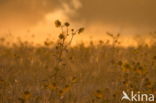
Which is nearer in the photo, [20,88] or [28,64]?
[20,88]

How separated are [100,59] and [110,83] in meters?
2.34

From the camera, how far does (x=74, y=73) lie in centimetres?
858

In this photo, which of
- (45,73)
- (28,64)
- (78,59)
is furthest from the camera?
(78,59)

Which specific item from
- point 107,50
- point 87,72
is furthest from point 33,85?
point 107,50

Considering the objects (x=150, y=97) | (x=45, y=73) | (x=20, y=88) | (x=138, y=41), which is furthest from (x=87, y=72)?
(x=138, y=41)

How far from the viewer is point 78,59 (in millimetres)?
10117

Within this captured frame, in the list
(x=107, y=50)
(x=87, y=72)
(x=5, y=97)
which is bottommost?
(x=5, y=97)

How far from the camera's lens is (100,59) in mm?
10094

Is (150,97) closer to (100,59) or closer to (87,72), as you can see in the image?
(87,72)

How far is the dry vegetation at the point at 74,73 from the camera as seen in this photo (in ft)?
20.6

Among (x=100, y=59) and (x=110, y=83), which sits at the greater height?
(x=100, y=59)

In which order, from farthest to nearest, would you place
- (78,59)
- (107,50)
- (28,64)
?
(107,50) → (78,59) → (28,64)

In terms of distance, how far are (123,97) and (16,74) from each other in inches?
107

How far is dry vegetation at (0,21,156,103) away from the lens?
628 centimetres
